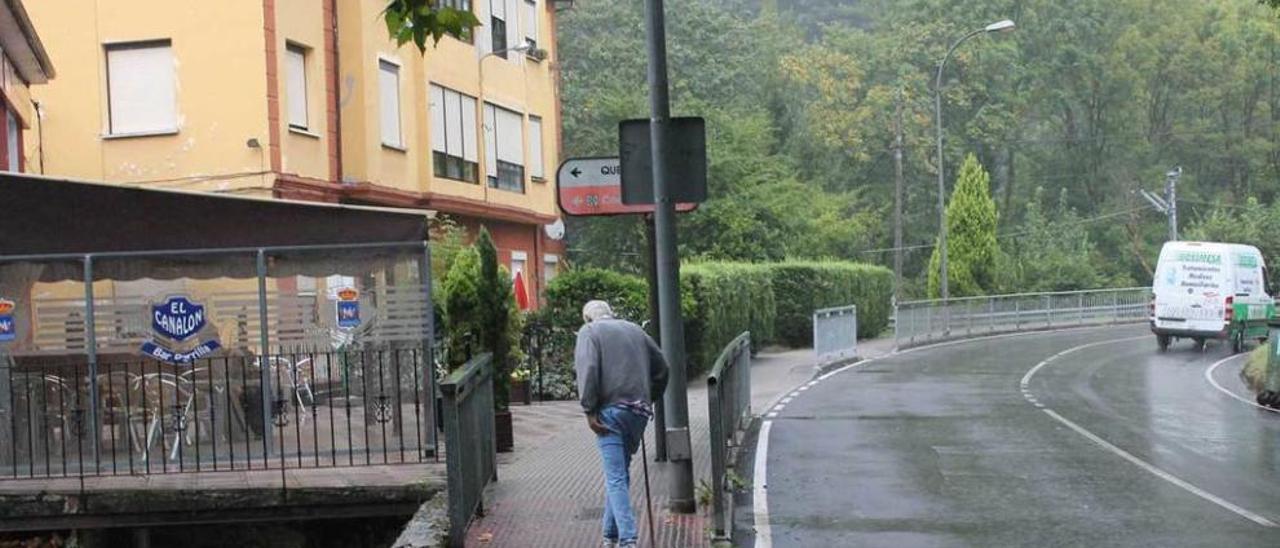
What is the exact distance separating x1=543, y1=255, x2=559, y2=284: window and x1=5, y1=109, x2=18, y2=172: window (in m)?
14.9

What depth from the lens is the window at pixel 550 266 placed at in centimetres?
3481

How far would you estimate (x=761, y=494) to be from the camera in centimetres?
1205

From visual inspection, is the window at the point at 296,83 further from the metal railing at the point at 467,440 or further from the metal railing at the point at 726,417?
the metal railing at the point at 467,440

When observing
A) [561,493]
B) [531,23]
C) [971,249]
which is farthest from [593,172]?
[971,249]

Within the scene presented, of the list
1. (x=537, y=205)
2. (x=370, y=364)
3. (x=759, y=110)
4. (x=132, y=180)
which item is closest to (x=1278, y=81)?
(x=759, y=110)

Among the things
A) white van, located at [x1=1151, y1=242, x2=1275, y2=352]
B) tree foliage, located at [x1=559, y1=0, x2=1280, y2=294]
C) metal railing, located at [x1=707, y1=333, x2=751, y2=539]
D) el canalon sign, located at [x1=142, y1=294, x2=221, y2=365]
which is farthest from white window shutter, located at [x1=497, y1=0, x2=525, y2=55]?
el canalon sign, located at [x1=142, y1=294, x2=221, y2=365]

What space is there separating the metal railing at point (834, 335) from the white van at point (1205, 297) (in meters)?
8.45

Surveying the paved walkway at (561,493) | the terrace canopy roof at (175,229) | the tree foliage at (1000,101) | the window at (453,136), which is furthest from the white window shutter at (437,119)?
the tree foliage at (1000,101)

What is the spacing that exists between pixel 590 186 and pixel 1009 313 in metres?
36.6

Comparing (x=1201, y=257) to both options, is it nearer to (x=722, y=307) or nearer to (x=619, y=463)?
(x=722, y=307)

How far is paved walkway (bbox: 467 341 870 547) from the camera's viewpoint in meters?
9.38

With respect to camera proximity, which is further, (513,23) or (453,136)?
(513,23)

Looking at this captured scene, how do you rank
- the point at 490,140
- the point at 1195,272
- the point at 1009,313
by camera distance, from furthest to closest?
the point at 1009,313
the point at 1195,272
the point at 490,140

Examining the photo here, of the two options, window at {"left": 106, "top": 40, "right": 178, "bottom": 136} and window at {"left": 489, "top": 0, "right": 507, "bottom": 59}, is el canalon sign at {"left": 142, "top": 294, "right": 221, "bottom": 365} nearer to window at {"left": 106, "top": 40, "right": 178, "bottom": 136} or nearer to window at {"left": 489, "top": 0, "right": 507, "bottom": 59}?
window at {"left": 106, "top": 40, "right": 178, "bottom": 136}
